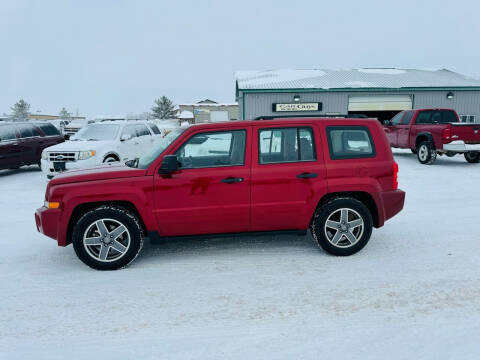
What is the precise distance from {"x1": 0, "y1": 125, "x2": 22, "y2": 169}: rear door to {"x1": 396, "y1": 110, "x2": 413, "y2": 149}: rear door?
44.0 feet

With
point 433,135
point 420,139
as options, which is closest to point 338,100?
point 420,139

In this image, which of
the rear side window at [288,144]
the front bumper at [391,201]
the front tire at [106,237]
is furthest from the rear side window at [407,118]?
the front tire at [106,237]

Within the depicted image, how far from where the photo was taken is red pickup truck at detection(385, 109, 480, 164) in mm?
13000

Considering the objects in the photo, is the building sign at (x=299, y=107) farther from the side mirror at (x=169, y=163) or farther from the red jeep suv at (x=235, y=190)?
the side mirror at (x=169, y=163)

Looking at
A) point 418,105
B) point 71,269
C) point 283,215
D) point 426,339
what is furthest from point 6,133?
point 418,105

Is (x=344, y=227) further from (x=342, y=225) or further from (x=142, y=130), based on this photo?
(x=142, y=130)

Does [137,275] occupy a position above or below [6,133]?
below

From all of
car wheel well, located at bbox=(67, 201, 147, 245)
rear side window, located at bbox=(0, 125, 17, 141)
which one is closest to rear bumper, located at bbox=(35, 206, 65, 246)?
car wheel well, located at bbox=(67, 201, 147, 245)

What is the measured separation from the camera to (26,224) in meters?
6.94

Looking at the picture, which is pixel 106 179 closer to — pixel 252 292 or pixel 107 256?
pixel 107 256

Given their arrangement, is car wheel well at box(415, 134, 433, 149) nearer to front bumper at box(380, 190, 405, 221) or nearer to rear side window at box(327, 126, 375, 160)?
front bumper at box(380, 190, 405, 221)

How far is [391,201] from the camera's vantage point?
516 centimetres

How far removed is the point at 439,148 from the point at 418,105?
16008 mm

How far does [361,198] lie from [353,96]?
23.8 meters
